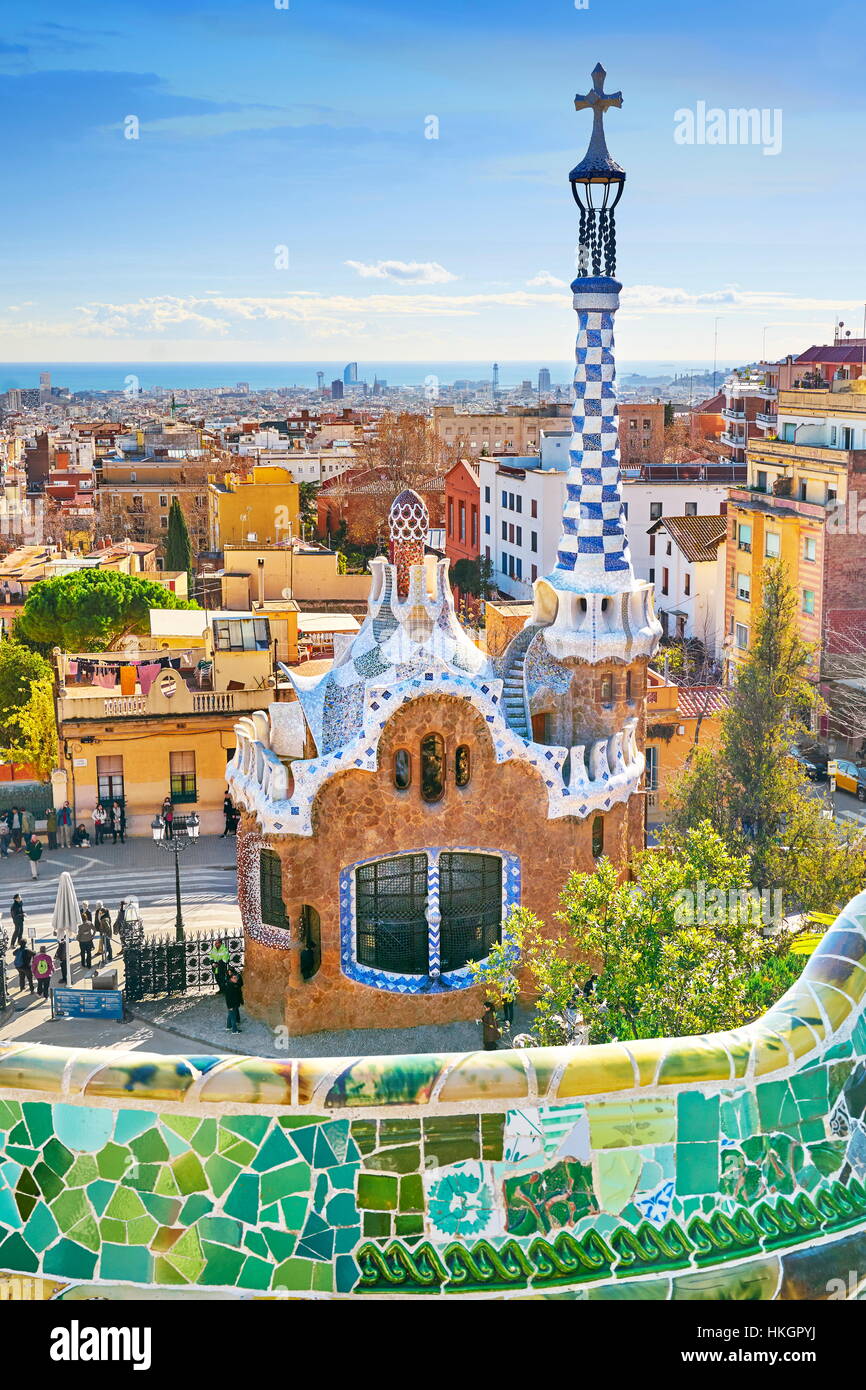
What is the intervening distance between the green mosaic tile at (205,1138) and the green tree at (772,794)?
15267 millimetres

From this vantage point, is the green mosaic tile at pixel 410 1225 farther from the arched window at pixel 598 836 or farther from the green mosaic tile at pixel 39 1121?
the arched window at pixel 598 836

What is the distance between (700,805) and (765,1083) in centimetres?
1577

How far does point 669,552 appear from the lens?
53.1 m

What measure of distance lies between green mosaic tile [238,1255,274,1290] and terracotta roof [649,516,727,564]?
149 feet

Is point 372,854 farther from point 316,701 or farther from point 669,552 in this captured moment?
point 669,552

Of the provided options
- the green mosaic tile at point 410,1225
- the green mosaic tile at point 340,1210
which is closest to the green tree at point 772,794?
the green mosaic tile at point 410,1225

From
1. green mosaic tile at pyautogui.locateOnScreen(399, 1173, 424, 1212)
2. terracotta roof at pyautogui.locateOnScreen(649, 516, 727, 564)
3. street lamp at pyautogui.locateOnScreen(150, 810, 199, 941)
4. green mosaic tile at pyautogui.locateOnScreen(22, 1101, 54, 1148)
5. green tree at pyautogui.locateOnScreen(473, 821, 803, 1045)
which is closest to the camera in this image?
green mosaic tile at pyautogui.locateOnScreen(22, 1101, 54, 1148)

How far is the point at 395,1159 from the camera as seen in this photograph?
24.9 ft

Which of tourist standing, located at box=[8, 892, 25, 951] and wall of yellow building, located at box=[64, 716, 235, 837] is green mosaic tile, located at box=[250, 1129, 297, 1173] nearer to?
tourist standing, located at box=[8, 892, 25, 951]

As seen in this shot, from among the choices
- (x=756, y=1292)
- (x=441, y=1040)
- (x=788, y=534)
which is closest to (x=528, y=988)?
(x=441, y=1040)

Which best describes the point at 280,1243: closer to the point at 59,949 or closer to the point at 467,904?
the point at 467,904

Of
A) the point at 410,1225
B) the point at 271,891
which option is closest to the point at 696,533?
the point at 271,891

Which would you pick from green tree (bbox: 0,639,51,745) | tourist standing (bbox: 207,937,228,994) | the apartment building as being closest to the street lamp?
tourist standing (bbox: 207,937,228,994)

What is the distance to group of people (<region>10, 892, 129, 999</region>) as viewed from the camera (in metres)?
23.1
